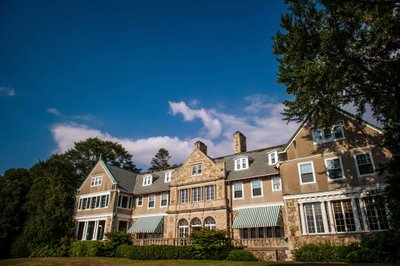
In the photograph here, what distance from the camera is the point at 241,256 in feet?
74.0

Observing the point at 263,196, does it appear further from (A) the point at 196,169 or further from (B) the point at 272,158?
(A) the point at 196,169

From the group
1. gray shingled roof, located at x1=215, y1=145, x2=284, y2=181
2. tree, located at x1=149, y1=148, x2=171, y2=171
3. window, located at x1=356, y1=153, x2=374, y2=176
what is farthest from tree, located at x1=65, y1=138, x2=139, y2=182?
window, located at x1=356, y1=153, x2=374, y2=176

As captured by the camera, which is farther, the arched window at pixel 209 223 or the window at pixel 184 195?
the window at pixel 184 195

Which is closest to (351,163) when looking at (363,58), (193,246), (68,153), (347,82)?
(347,82)

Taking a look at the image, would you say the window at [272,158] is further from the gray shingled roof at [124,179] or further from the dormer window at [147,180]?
the gray shingled roof at [124,179]

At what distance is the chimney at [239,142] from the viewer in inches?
1511

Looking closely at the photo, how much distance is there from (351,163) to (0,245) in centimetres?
4258

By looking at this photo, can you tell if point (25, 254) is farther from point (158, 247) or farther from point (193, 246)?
point (193, 246)

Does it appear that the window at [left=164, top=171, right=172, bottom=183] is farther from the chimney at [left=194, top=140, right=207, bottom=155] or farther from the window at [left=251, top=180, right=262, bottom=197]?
the window at [left=251, top=180, right=262, bottom=197]

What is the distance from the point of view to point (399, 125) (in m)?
15.4

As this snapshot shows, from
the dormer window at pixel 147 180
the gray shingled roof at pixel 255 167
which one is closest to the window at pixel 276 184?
the gray shingled roof at pixel 255 167

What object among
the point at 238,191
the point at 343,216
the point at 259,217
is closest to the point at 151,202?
the point at 238,191

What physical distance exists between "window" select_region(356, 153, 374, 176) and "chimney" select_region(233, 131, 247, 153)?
57.3 ft

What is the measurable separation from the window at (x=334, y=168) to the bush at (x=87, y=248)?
25.5 meters
